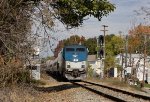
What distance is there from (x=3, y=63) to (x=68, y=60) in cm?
2805

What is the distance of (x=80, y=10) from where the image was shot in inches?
862

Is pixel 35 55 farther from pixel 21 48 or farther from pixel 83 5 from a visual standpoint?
pixel 83 5

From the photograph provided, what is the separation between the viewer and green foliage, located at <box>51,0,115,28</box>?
2145 centimetres

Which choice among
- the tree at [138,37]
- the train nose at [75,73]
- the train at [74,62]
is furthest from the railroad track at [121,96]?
the tree at [138,37]

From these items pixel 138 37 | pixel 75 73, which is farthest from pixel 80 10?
pixel 138 37

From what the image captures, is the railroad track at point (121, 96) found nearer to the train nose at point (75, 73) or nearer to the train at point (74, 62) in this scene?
the train nose at point (75, 73)

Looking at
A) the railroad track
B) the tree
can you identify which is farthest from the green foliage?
the tree

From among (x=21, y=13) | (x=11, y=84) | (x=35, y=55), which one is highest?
(x=21, y=13)

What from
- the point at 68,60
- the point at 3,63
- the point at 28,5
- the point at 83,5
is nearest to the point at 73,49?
the point at 68,60

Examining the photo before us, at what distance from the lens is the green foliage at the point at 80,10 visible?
70.4ft

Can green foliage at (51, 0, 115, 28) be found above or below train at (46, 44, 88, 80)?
above

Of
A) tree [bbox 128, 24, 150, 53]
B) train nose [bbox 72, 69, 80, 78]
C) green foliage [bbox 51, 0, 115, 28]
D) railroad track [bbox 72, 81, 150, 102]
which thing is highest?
tree [bbox 128, 24, 150, 53]

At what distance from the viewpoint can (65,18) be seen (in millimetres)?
21844

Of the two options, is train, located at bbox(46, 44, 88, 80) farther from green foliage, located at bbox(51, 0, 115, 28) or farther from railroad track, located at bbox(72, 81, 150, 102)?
green foliage, located at bbox(51, 0, 115, 28)
